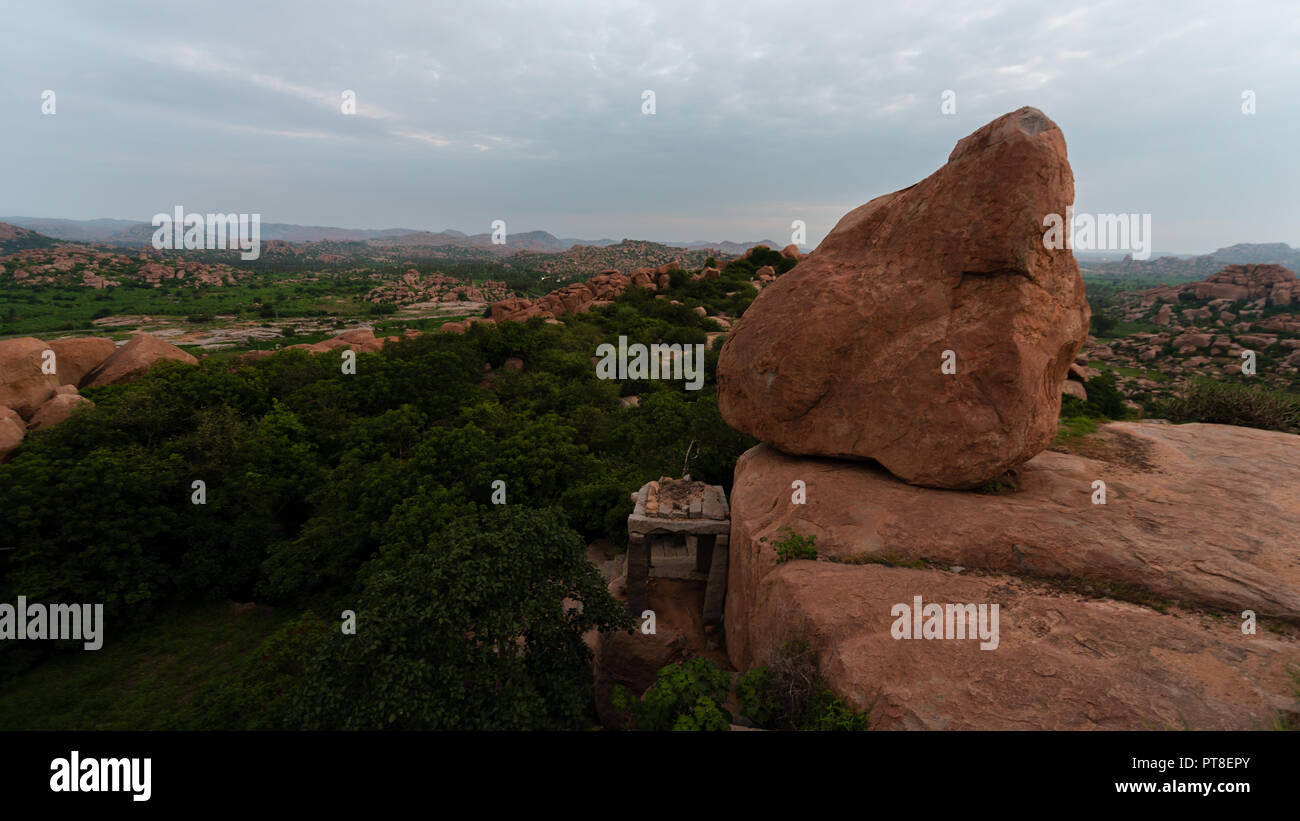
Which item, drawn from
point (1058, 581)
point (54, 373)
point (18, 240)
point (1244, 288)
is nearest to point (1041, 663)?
point (1058, 581)

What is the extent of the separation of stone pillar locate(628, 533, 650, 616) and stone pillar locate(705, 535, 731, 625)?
3.97ft

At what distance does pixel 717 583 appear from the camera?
9758mm

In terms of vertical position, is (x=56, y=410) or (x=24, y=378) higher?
(x=24, y=378)

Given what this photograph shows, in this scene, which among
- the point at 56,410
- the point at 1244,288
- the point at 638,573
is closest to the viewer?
the point at 638,573

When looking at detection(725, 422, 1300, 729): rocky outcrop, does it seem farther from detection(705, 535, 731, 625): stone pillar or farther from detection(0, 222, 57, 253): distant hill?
detection(0, 222, 57, 253): distant hill

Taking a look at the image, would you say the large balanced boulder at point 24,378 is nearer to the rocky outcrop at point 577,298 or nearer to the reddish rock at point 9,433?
the reddish rock at point 9,433

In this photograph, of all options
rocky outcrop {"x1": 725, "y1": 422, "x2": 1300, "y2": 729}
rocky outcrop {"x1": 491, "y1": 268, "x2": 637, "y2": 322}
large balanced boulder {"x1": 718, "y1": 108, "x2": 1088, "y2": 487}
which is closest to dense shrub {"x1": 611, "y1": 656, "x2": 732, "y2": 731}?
rocky outcrop {"x1": 725, "y1": 422, "x2": 1300, "y2": 729}

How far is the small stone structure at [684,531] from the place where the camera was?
30.4ft

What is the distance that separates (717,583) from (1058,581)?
5159 mm

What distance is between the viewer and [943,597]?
6.32 metres

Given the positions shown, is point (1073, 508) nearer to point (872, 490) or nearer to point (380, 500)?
point (872, 490)

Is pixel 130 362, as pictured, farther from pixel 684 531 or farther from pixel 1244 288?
pixel 1244 288

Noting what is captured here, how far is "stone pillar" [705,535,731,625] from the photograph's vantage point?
9.46m

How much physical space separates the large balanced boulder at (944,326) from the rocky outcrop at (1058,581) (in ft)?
2.99
